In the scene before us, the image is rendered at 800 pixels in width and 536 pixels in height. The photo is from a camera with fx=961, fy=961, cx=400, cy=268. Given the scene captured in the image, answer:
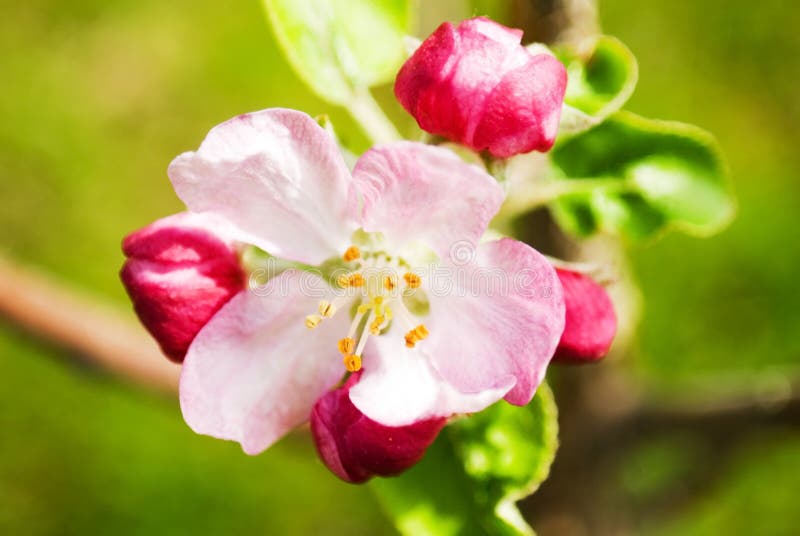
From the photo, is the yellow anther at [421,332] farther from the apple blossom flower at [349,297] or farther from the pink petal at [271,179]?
the pink petal at [271,179]

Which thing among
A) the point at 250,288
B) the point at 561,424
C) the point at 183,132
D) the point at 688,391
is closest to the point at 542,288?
the point at 250,288

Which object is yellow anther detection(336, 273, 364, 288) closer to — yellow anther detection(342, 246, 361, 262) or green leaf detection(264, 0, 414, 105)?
yellow anther detection(342, 246, 361, 262)

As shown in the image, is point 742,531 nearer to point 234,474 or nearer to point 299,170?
point 234,474

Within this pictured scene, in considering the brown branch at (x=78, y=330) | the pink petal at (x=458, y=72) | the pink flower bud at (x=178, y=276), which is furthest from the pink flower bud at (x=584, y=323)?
the brown branch at (x=78, y=330)

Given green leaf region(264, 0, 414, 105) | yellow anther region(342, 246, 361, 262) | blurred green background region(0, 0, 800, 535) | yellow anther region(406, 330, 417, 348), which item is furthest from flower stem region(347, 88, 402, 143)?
blurred green background region(0, 0, 800, 535)

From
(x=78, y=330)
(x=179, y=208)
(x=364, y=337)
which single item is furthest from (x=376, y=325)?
(x=179, y=208)

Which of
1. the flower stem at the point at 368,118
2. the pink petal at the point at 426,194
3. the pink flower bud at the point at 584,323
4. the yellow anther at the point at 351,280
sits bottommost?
the pink flower bud at the point at 584,323

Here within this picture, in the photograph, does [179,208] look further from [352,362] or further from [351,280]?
[352,362]

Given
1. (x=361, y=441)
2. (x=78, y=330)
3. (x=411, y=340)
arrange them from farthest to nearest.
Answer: (x=78, y=330)
(x=411, y=340)
(x=361, y=441)
